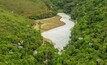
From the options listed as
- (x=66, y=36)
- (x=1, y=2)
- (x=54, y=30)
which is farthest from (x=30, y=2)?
(x=66, y=36)

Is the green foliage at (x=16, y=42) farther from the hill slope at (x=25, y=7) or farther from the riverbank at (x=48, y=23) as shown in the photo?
the hill slope at (x=25, y=7)

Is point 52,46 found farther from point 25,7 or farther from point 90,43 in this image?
point 25,7

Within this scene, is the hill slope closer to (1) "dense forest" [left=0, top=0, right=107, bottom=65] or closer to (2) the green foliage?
(1) "dense forest" [left=0, top=0, right=107, bottom=65]

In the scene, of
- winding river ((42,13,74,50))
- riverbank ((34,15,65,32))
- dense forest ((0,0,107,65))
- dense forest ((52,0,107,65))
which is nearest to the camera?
dense forest ((52,0,107,65))

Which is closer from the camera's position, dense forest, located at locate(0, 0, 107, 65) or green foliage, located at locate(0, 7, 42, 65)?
green foliage, located at locate(0, 7, 42, 65)

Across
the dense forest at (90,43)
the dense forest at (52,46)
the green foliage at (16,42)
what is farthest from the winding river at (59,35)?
the green foliage at (16,42)

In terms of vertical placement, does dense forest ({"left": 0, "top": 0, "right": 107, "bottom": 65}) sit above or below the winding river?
above

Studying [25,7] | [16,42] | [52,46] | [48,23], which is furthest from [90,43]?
[25,7]

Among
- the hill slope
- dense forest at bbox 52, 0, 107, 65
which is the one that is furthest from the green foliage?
the hill slope

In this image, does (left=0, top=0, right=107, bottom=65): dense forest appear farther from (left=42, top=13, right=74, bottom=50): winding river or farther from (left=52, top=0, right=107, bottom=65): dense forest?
(left=42, top=13, right=74, bottom=50): winding river

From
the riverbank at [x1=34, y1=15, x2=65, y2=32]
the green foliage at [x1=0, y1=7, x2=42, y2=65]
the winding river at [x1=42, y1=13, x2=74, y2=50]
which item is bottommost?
the riverbank at [x1=34, y1=15, x2=65, y2=32]

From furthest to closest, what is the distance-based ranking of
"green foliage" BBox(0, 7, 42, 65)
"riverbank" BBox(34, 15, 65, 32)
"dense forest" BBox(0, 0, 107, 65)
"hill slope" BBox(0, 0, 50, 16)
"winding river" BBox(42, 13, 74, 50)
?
"hill slope" BBox(0, 0, 50, 16) → "riverbank" BBox(34, 15, 65, 32) → "winding river" BBox(42, 13, 74, 50) → "dense forest" BBox(0, 0, 107, 65) → "green foliage" BBox(0, 7, 42, 65)

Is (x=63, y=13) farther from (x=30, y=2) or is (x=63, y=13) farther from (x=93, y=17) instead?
(x=93, y=17)
